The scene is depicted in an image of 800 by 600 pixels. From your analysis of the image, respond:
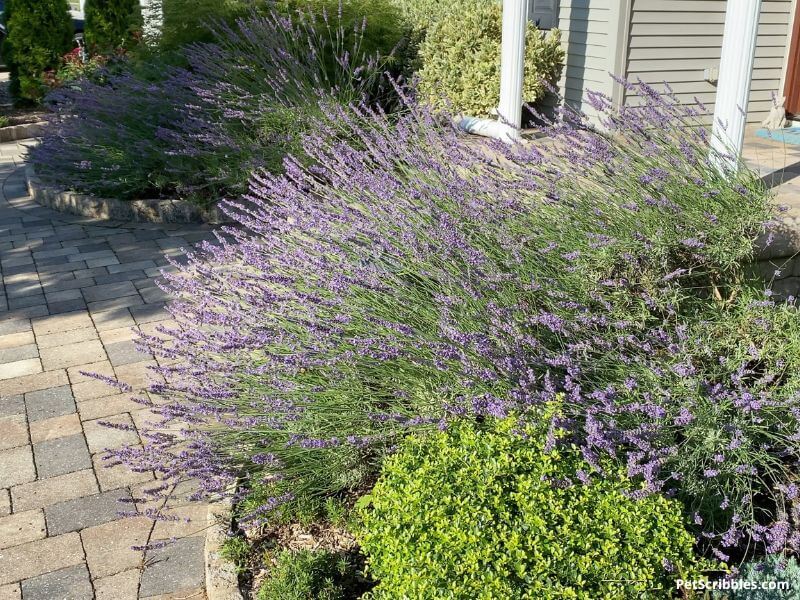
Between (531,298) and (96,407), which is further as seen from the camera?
(96,407)

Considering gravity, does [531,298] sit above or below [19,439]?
above

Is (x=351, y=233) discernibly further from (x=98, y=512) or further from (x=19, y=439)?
(x=19, y=439)

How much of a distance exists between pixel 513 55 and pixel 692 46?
2.31 meters

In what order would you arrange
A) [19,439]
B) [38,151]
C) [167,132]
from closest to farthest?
[19,439] < [167,132] < [38,151]

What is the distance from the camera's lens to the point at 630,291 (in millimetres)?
3006

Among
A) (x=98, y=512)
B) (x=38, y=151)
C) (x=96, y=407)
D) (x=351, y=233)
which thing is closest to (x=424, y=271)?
(x=351, y=233)

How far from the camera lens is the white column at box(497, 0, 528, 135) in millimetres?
6473

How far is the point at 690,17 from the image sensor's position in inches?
302

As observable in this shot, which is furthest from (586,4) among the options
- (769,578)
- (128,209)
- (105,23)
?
(105,23)

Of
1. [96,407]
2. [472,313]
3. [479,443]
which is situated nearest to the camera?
[479,443]

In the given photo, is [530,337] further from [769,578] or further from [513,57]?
[513,57]

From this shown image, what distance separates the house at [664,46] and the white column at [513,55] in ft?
3.62

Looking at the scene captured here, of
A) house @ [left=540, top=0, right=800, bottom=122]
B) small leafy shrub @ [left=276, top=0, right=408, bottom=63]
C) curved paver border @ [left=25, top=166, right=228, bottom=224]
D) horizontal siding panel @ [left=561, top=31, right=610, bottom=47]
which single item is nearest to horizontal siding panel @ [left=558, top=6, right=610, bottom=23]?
A: house @ [left=540, top=0, right=800, bottom=122]

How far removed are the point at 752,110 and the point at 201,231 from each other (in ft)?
18.4
